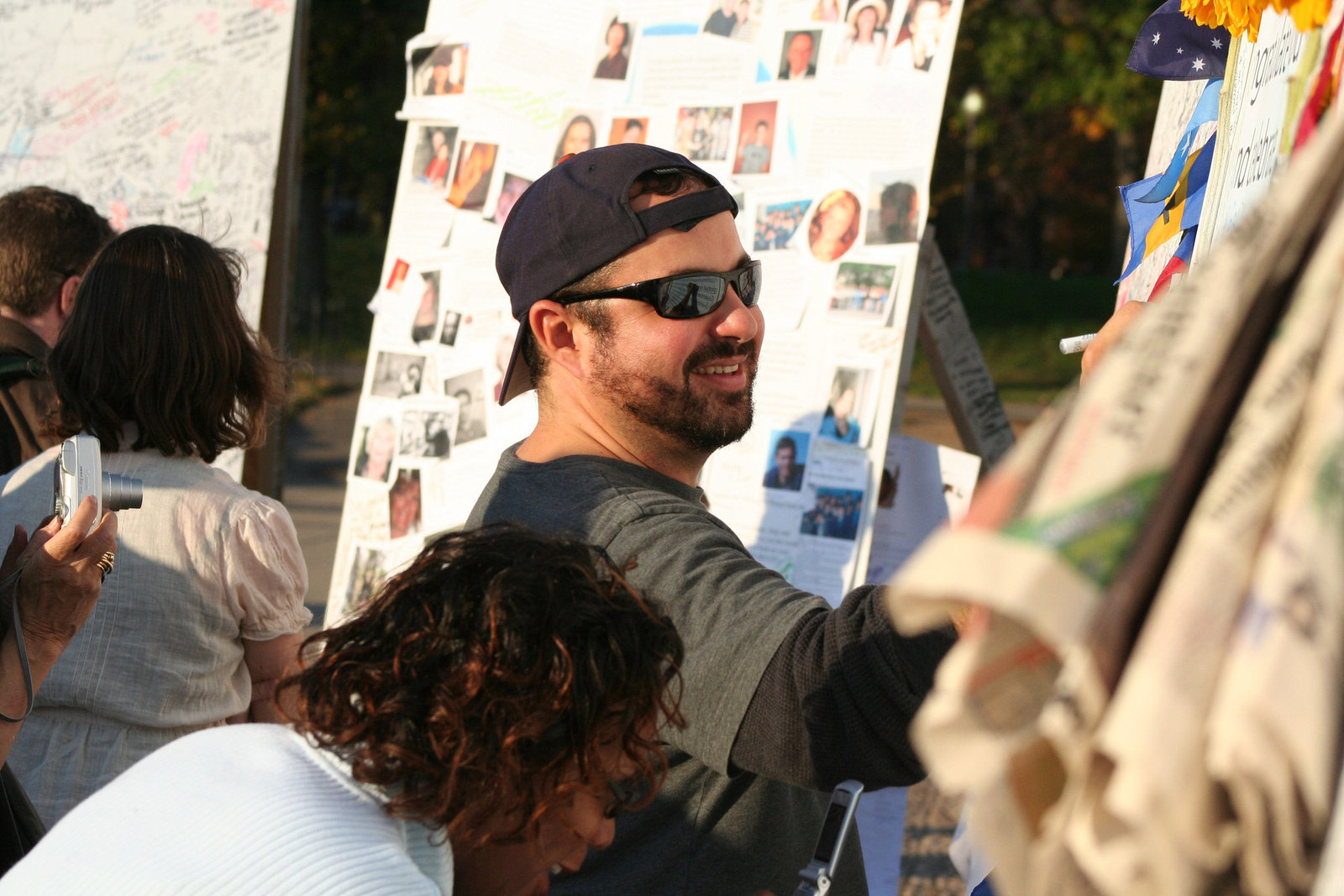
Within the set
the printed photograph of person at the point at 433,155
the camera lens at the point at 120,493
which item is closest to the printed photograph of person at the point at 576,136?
the printed photograph of person at the point at 433,155

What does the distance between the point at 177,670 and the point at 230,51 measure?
6.96 feet

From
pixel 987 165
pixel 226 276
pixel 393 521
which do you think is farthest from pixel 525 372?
pixel 987 165

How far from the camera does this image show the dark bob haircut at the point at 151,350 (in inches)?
85.7

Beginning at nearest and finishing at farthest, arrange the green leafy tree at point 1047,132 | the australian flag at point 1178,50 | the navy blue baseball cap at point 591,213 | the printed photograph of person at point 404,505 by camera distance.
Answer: the navy blue baseball cap at point 591,213 < the australian flag at point 1178,50 < the printed photograph of person at point 404,505 < the green leafy tree at point 1047,132

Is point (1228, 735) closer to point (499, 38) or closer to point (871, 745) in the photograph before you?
point (871, 745)

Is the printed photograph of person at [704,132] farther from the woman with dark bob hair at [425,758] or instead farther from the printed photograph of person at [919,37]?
the woman with dark bob hair at [425,758]

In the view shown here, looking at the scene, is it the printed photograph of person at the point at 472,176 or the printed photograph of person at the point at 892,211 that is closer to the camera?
the printed photograph of person at the point at 892,211

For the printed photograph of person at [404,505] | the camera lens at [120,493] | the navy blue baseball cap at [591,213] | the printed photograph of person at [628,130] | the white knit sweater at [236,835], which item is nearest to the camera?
the white knit sweater at [236,835]

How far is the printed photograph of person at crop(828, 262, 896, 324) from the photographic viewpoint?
268cm

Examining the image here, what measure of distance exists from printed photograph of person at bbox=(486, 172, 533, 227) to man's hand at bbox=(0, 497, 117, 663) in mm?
1490

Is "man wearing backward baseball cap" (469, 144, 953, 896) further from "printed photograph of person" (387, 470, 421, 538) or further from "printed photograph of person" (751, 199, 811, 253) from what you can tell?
"printed photograph of person" (387, 470, 421, 538)

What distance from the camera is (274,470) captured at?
3746 mm

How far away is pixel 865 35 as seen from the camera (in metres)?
2.68

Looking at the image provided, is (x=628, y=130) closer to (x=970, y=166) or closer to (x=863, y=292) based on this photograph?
(x=863, y=292)
